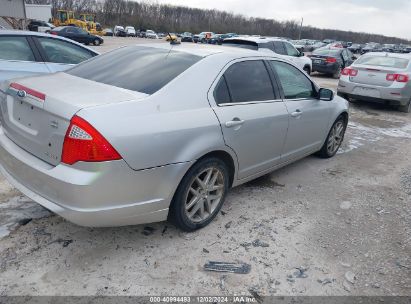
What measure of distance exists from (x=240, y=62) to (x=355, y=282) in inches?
87.6

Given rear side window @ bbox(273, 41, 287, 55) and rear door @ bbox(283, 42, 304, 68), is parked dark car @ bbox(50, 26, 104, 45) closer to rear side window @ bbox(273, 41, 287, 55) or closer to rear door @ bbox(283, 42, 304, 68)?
rear door @ bbox(283, 42, 304, 68)

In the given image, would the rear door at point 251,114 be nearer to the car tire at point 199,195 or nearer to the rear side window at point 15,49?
the car tire at point 199,195

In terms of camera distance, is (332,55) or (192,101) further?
(332,55)

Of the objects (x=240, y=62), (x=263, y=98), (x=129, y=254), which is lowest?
(x=129, y=254)

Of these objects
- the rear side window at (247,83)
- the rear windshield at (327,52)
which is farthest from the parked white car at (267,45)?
the rear side window at (247,83)

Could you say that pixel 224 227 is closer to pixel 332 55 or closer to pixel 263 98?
pixel 263 98

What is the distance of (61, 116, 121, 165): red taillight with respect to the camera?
2.38 m

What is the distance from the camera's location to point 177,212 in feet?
9.96

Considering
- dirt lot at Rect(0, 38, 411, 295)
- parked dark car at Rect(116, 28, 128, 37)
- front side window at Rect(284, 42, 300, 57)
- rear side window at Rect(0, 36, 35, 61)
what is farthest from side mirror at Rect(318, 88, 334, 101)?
parked dark car at Rect(116, 28, 128, 37)

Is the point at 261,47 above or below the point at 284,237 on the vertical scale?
above

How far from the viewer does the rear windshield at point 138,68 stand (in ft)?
9.84

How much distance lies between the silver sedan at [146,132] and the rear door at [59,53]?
219cm

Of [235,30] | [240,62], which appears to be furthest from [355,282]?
[235,30]

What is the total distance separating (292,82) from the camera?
4.31 metres
